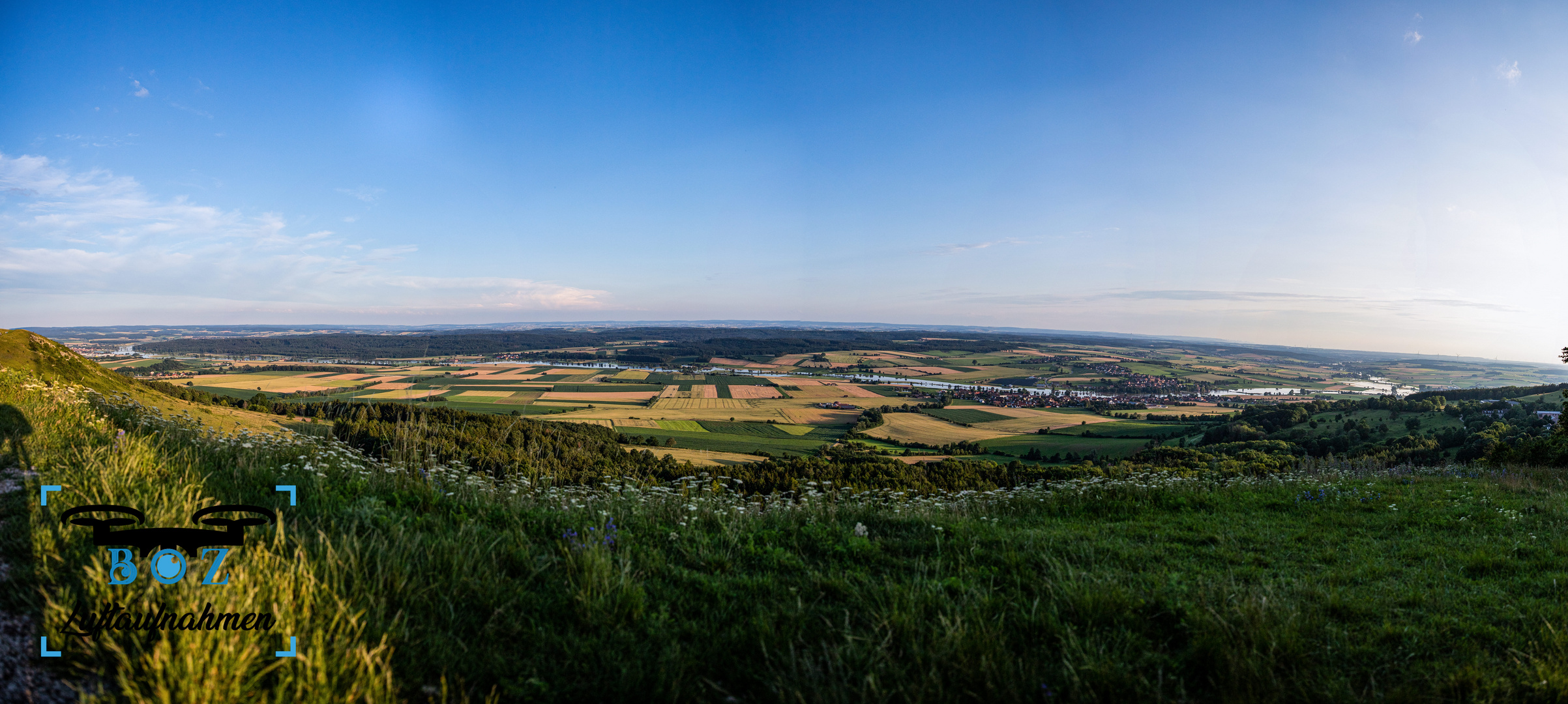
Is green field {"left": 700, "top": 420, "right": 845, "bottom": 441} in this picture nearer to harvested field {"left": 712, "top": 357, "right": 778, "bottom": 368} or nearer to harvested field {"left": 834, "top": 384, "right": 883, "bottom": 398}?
harvested field {"left": 834, "top": 384, "right": 883, "bottom": 398}

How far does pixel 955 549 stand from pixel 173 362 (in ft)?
417

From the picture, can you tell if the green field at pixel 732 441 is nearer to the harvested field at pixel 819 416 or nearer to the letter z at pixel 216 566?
the harvested field at pixel 819 416

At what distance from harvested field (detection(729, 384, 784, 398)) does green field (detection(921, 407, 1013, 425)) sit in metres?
22.6

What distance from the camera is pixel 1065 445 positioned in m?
51.1

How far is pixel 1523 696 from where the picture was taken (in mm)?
2900

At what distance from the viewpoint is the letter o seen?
2.75 metres

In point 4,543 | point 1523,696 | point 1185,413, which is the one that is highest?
point 4,543

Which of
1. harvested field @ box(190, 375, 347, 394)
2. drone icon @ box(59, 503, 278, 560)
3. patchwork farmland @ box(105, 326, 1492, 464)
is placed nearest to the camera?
drone icon @ box(59, 503, 278, 560)

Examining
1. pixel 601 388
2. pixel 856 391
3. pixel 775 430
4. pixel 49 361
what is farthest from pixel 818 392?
pixel 49 361

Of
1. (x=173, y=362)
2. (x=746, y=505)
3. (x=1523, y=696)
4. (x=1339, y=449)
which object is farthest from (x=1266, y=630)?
(x=173, y=362)

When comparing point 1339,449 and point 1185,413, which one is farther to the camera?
point 1185,413

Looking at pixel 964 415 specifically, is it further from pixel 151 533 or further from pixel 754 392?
pixel 151 533

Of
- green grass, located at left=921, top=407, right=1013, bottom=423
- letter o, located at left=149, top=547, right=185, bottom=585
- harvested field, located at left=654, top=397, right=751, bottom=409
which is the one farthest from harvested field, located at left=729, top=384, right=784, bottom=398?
letter o, located at left=149, top=547, right=185, bottom=585

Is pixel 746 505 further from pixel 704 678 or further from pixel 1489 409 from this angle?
pixel 1489 409
